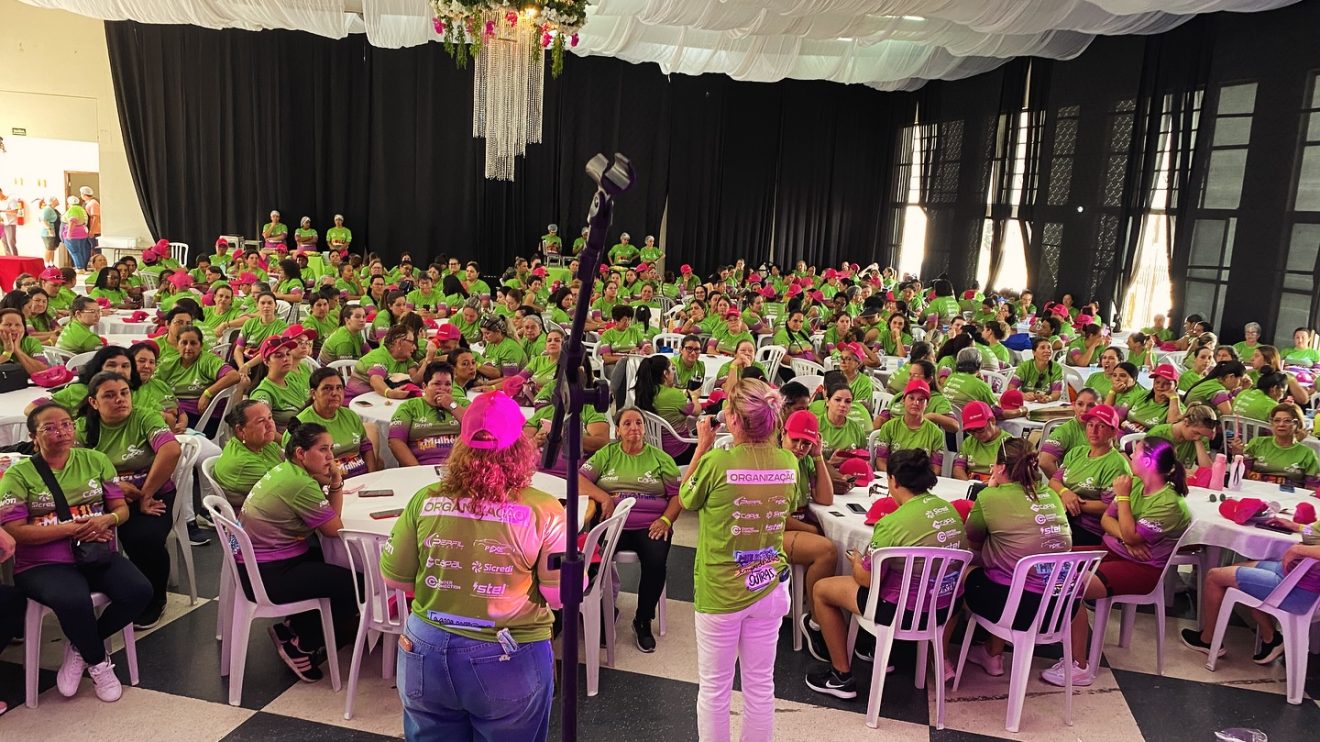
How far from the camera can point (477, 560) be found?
221 centimetres

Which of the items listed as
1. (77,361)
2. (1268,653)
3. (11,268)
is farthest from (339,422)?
(11,268)

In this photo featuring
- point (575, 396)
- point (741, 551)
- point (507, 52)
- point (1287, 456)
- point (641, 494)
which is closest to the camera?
point (575, 396)

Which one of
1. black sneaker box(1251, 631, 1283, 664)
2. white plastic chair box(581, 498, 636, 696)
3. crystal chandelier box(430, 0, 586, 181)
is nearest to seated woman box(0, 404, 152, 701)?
white plastic chair box(581, 498, 636, 696)

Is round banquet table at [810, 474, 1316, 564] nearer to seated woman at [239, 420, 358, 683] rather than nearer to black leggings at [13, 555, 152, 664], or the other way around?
seated woman at [239, 420, 358, 683]

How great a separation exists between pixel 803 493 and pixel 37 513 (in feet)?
10.6

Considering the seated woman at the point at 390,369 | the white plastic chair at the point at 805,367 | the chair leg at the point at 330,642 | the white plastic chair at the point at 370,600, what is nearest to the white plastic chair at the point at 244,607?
the chair leg at the point at 330,642

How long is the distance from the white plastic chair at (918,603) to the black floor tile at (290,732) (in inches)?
77.6

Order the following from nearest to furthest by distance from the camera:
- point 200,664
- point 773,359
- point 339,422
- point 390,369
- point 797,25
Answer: point 200,664
point 339,422
point 390,369
point 773,359
point 797,25

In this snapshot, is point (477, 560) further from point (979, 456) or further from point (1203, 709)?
point (979, 456)

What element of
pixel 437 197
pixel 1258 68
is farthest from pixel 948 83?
pixel 437 197

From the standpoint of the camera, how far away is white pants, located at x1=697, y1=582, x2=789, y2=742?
9.86ft

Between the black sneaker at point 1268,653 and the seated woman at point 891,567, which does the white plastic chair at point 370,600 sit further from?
the black sneaker at point 1268,653

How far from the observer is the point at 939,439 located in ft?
16.9

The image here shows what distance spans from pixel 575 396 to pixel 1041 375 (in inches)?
258
